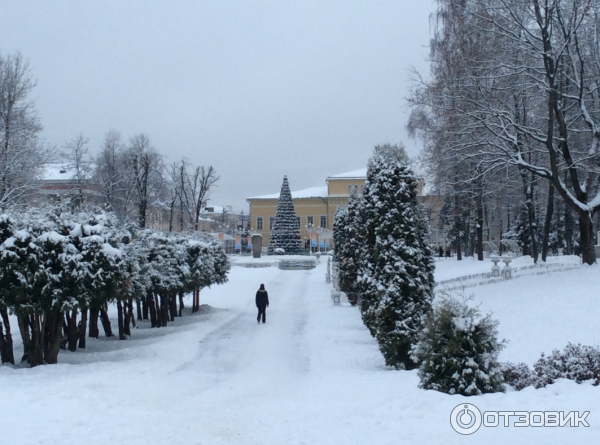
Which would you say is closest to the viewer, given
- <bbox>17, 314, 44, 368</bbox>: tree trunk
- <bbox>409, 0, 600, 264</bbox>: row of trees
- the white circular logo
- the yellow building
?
the white circular logo

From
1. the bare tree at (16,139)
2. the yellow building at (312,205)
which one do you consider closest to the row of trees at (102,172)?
the bare tree at (16,139)

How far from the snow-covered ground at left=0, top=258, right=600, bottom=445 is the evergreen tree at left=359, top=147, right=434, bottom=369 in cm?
86

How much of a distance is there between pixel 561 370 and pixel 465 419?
226cm

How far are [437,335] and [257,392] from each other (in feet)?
11.1

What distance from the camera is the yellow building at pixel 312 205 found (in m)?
73.7

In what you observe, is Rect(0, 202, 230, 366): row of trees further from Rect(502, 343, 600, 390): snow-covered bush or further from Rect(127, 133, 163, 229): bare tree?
Rect(127, 133, 163, 229): bare tree

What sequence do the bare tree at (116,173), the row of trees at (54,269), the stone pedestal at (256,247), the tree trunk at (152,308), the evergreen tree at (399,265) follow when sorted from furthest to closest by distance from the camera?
1. the stone pedestal at (256,247)
2. the bare tree at (116,173)
3. the tree trunk at (152,308)
4. the evergreen tree at (399,265)
5. the row of trees at (54,269)

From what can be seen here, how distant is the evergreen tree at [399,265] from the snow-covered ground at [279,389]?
2.83ft

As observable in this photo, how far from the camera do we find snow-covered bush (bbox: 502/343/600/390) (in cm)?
748

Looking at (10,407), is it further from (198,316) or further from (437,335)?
(198,316)

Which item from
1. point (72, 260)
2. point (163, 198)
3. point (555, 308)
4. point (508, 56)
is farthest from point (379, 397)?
point (163, 198)

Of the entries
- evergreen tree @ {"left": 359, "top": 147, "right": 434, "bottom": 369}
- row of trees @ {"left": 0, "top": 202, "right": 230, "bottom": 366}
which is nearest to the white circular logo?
evergreen tree @ {"left": 359, "top": 147, "right": 434, "bottom": 369}

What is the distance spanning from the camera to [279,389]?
9.82m

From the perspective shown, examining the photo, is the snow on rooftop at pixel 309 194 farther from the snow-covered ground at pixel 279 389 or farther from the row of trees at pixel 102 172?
the snow-covered ground at pixel 279 389
